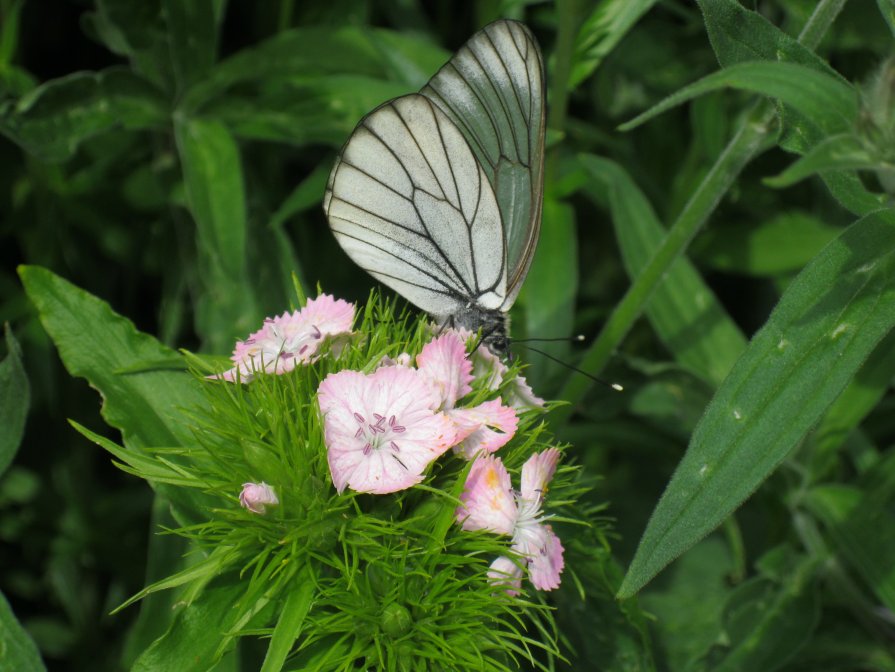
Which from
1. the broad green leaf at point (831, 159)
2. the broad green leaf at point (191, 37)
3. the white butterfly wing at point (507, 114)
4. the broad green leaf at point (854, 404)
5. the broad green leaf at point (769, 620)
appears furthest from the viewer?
the broad green leaf at point (191, 37)

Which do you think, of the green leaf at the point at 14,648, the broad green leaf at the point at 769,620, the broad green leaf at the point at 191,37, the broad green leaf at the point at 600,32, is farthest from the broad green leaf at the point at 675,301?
the green leaf at the point at 14,648

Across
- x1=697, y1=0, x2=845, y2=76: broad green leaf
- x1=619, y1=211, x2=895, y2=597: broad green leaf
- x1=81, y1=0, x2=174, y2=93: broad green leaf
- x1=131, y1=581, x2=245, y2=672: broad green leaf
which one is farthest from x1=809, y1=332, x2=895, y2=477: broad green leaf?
x1=81, y1=0, x2=174, y2=93: broad green leaf

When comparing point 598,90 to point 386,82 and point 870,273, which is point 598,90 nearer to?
point 386,82

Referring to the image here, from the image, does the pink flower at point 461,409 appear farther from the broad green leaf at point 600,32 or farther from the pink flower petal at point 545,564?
the broad green leaf at point 600,32

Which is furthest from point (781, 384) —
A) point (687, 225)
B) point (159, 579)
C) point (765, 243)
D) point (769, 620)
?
point (765, 243)

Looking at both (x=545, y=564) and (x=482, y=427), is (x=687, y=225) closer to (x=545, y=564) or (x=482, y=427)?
(x=482, y=427)

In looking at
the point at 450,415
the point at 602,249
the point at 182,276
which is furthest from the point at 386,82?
the point at 450,415
